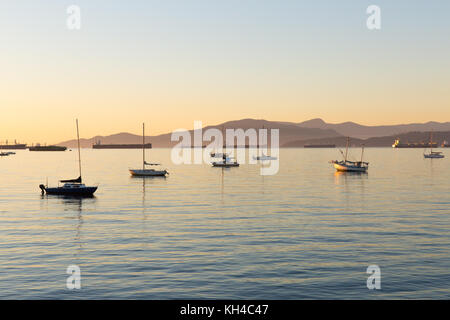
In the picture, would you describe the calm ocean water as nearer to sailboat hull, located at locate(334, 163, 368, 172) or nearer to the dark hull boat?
the dark hull boat

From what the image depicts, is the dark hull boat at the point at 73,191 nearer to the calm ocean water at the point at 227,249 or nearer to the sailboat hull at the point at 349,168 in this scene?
the calm ocean water at the point at 227,249

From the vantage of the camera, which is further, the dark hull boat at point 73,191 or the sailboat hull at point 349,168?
the sailboat hull at point 349,168

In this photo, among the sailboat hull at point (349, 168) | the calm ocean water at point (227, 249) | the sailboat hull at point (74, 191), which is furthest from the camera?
the sailboat hull at point (349, 168)

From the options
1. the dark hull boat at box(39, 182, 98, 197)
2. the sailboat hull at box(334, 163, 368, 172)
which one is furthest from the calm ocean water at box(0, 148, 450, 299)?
the sailboat hull at box(334, 163, 368, 172)

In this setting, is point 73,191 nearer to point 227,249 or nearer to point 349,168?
point 227,249

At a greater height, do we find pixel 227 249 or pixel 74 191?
pixel 74 191

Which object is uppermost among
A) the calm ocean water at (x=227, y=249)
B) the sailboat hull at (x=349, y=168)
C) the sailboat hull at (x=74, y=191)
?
the sailboat hull at (x=349, y=168)

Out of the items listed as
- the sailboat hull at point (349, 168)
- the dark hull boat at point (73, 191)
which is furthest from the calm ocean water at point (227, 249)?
the sailboat hull at point (349, 168)

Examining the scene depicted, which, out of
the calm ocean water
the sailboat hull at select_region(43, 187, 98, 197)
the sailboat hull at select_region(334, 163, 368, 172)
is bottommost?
the calm ocean water

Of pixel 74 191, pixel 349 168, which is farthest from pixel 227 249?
pixel 349 168

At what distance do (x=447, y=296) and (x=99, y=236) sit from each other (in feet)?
100

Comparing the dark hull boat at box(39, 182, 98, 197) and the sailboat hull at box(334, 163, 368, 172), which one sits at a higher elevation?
the sailboat hull at box(334, 163, 368, 172)

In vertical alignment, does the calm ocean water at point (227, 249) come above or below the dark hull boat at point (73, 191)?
below
